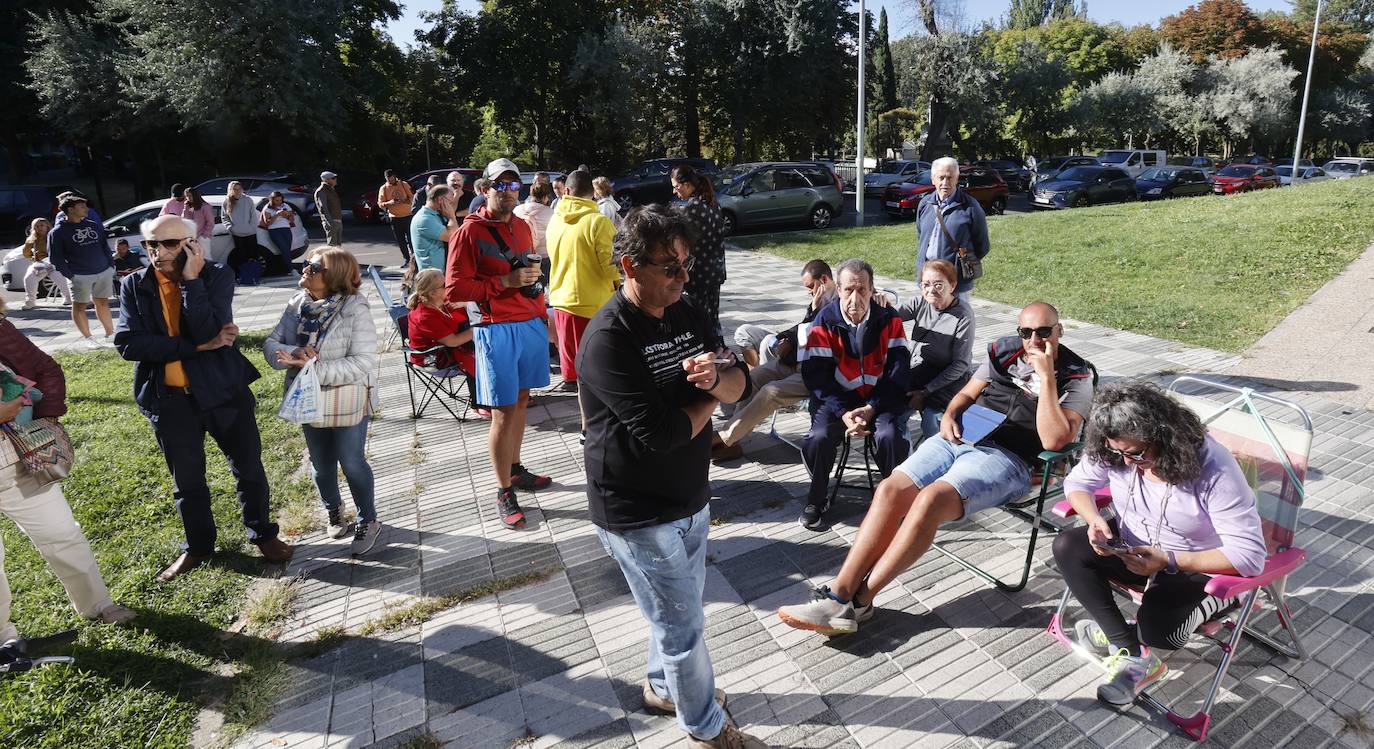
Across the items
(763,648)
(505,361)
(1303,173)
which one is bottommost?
(763,648)

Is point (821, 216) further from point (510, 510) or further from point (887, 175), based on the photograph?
point (510, 510)

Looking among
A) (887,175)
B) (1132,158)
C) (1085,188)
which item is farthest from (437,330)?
(1132,158)

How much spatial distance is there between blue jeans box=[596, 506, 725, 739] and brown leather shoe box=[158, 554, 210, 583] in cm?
286

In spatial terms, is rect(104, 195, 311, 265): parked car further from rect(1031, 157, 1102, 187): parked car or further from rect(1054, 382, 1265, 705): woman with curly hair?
rect(1031, 157, 1102, 187): parked car

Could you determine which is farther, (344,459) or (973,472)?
(344,459)

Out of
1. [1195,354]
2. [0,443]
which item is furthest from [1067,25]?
[0,443]

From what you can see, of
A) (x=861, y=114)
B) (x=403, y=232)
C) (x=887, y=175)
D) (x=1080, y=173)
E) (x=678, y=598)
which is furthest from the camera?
(x=887, y=175)

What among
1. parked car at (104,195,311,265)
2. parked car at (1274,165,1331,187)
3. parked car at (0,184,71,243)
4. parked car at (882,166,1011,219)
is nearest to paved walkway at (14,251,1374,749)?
parked car at (104,195,311,265)

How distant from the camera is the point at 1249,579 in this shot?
8.53ft

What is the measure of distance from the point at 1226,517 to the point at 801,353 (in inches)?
85.9

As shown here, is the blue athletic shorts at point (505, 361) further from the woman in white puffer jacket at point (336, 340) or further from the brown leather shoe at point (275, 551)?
the brown leather shoe at point (275, 551)

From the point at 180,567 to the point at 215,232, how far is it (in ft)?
34.5

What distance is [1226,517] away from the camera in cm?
259

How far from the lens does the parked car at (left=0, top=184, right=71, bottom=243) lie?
60.1ft
